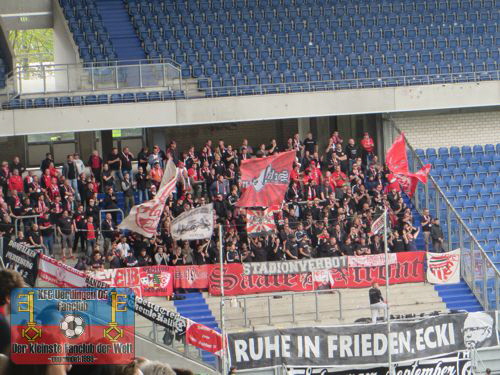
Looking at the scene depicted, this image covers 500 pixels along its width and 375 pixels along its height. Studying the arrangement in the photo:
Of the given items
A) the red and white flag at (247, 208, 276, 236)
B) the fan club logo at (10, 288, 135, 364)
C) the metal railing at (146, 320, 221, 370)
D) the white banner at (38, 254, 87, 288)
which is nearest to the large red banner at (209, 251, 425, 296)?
the red and white flag at (247, 208, 276, 236)

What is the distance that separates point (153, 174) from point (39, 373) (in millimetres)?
22043

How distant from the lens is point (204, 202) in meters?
26.6

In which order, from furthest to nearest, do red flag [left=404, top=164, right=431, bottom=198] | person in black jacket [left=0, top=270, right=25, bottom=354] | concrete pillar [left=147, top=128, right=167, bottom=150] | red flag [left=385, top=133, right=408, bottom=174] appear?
concrete pillar [left=147, top=128, right=167, bottom=150] → red flag [left=404, top=164, right=431, bottom=198] → red flag [left=385, top=133, right=408, bottom=174] → person in black jacket [left=0, top=270, right=25, bottom=354]

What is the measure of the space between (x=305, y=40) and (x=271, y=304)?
36.0 feet

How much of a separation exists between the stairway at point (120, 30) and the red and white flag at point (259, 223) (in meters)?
8.03

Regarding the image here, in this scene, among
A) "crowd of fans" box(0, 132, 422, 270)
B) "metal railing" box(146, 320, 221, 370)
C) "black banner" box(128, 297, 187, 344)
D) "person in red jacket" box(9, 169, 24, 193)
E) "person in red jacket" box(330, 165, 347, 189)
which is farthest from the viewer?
"person in red jacket" box(330, 165, 347, 189)

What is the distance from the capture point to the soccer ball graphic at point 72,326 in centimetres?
714

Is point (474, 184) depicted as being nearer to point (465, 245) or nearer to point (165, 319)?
point (465, 245)

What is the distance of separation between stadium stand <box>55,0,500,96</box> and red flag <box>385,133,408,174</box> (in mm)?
4212

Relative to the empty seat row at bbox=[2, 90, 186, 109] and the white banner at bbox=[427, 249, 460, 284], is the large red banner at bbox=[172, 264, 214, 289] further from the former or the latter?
the empty seat row at bbox=[2, 90, 186, 109]

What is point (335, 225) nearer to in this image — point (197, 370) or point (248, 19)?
point (197, 370)

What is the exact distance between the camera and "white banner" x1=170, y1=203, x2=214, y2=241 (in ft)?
80.5

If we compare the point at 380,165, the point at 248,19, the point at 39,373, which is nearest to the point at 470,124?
the point at 380,165

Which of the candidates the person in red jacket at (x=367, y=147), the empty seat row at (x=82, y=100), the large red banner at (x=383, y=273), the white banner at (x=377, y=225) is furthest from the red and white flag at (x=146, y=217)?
the person in red jacket at (x=367, y=147)
